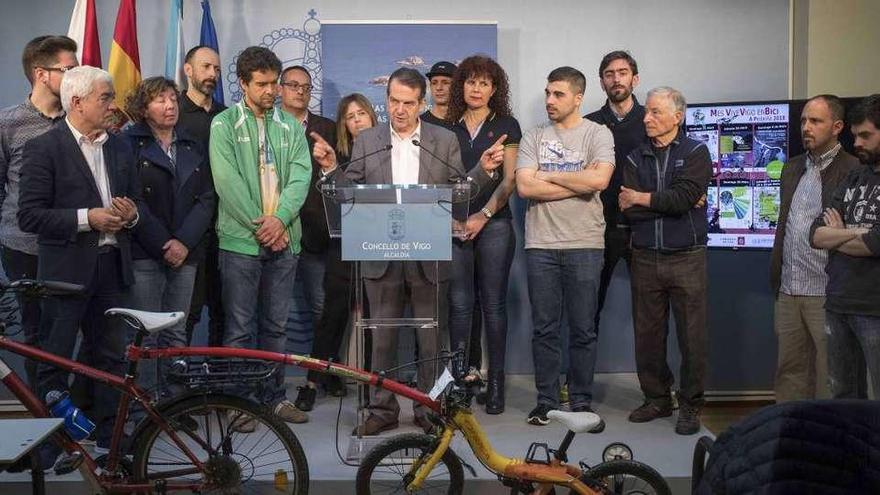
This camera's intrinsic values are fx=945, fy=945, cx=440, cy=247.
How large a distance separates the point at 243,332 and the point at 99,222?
92cm

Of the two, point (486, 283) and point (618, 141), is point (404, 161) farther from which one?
point (618, 141)

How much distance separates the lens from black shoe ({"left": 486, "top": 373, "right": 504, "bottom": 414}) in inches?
192

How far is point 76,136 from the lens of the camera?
154 inches

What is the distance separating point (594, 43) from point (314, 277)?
2.29 metres

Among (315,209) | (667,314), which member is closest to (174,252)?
(315,209)

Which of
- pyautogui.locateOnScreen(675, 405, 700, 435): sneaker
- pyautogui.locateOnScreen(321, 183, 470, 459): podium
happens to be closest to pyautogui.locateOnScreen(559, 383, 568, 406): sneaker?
pyautogui.locateOnScreen(675, 405, 700, 435): sneaker

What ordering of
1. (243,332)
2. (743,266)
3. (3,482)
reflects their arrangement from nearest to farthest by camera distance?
(3,482) → (243,332) → (743,266)

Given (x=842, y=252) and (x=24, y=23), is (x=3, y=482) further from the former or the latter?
(x=842, y=252)

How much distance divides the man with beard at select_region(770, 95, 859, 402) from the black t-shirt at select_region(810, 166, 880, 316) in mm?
362

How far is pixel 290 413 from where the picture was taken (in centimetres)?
471

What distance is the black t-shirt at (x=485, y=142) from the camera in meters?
4.80

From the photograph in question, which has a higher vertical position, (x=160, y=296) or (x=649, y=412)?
(x=160, y=296)

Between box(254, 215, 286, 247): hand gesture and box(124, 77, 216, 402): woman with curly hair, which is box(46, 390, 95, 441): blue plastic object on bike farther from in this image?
box(254, 215, 286, 247): hand gesture

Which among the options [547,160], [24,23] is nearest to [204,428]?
[547,160]
